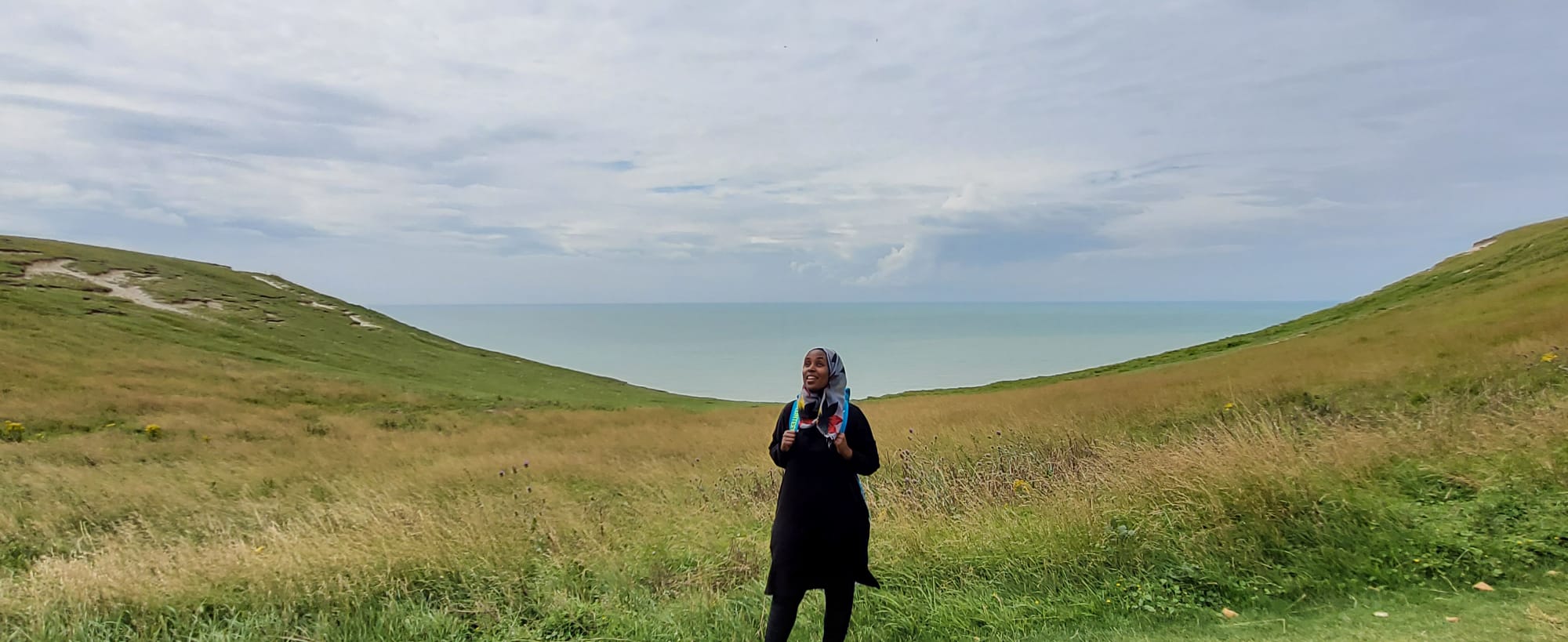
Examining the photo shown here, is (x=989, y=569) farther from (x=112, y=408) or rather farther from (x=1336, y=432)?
(x=112, y=408)

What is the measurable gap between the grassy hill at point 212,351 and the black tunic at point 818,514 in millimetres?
22987

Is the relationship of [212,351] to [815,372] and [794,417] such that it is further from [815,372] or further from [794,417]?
[815,372]

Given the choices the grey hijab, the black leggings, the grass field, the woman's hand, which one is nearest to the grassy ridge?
the grass field

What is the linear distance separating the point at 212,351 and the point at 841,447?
46.6m

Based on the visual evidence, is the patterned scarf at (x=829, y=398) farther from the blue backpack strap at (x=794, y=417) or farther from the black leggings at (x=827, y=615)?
the black leggings at (x=827, y=615)

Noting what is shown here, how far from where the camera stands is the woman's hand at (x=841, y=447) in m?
4.07

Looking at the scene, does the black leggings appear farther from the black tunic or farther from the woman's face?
the woman's face

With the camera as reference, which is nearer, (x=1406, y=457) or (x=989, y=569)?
(x=989, y=569)

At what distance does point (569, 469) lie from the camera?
530 inches

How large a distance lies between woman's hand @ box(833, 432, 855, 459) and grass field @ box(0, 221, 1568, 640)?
58.1 inches

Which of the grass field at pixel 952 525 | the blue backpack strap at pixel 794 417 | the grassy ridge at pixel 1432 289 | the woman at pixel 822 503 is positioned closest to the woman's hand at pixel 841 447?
the woman at pixel 822 503

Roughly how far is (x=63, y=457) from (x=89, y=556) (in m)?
8.94

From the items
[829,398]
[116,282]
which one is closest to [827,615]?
[829,398]

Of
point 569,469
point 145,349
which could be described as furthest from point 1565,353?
point 145,349
